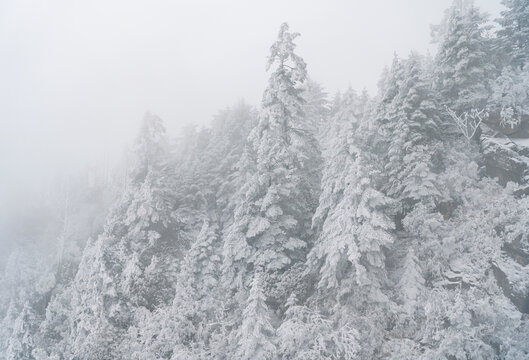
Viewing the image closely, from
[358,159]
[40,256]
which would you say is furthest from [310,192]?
[40,256]

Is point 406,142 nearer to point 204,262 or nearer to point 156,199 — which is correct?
point 204,262

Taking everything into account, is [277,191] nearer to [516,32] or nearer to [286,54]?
[286,54]

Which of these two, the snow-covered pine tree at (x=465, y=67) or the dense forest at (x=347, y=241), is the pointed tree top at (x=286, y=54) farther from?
the snow-covered pine tree at (x=465, y=67)

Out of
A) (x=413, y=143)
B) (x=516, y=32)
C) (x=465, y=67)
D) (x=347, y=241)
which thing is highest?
(x=516, y=32)

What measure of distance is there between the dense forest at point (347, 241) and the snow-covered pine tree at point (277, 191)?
4.4 inches

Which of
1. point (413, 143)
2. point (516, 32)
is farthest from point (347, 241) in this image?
point (516, 32)

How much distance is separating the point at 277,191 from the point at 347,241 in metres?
5.73

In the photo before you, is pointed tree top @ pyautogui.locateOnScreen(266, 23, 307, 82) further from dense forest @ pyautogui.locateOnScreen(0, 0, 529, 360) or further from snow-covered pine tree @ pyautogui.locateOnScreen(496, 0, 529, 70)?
snow-covered pine tree @ pyautogui.locateOnScreen(496, 0, 529, 70)

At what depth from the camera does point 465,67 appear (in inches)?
1098

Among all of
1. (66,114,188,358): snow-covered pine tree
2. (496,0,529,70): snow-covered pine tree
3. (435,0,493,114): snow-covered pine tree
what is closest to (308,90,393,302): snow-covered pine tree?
(435,0,493,114): snow-covered pine tree

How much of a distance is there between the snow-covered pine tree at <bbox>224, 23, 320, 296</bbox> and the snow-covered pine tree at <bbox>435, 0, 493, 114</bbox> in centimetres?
1255

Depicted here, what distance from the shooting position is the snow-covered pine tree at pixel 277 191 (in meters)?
21.9

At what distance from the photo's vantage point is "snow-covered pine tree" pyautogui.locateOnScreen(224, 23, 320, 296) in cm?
2191

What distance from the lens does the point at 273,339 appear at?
1819 centimetres
